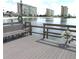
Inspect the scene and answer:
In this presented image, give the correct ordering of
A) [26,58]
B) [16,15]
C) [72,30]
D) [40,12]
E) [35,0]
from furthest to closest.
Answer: [16,15], [40,12], [35,0], [72,30], [26,58]

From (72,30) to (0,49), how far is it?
319 centimetres

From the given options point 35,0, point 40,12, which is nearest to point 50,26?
point 40,12

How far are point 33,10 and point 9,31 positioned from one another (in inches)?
73.6

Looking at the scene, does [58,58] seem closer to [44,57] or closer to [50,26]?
[44,57]

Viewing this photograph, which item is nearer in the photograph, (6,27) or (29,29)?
(6,27)

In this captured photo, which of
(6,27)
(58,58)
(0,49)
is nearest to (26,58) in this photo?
(58,58)

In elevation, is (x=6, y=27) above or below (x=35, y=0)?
below

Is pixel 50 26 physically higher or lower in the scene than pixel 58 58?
higher

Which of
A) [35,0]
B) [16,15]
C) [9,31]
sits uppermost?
[35,0]

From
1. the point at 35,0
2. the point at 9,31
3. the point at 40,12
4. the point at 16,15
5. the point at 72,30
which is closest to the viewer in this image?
the point at 72,30

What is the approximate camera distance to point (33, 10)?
18.5 feet

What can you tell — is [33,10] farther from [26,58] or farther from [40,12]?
[26,58]

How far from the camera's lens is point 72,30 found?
12.1 ft

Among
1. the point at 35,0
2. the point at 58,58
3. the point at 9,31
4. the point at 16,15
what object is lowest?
the point at 58,58
